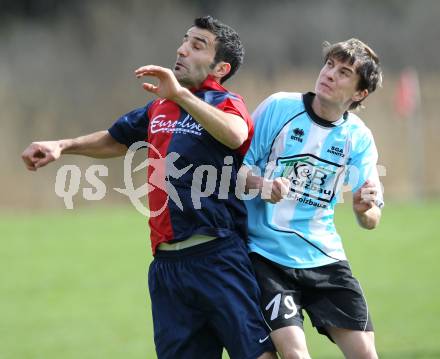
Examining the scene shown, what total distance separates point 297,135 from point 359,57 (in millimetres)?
502

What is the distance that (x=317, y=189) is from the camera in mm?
4652

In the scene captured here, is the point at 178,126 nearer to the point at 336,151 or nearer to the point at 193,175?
the point at 193,175

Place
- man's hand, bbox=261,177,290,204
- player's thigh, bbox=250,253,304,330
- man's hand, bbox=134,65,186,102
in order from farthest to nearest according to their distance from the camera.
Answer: player's thigh, bbox=250,253,304,330 < man's hand, bbox=261,177,290,204 < man's hand, bbox=134,65,186,102

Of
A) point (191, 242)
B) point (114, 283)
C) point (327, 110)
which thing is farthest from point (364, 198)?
point (114, 283)

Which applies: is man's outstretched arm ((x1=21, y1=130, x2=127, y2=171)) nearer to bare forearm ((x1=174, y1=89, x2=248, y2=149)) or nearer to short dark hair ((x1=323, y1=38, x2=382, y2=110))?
bare forearm ((x1=174, y1=89, x2=248, y2=149))

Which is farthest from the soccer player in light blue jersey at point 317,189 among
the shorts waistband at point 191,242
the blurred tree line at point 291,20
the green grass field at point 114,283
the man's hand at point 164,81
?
the blurred tree line at point 291,20

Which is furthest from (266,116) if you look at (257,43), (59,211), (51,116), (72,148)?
(257,43)

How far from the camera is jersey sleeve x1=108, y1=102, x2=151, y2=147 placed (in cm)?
471

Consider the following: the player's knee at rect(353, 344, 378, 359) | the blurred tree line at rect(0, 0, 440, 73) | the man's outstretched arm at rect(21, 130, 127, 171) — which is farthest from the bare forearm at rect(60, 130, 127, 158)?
the blurred tree line at rect(0, 0, 440, 73)

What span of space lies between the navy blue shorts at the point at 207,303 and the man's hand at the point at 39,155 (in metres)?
0.68

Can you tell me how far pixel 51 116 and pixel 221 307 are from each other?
17.0 metres

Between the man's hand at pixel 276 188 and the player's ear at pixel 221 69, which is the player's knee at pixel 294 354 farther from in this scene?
the player's ear at pixel 221 69

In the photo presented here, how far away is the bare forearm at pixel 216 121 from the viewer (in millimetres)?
3994

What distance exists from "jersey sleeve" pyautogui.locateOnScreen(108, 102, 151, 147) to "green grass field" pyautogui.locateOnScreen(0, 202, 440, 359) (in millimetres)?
3382
